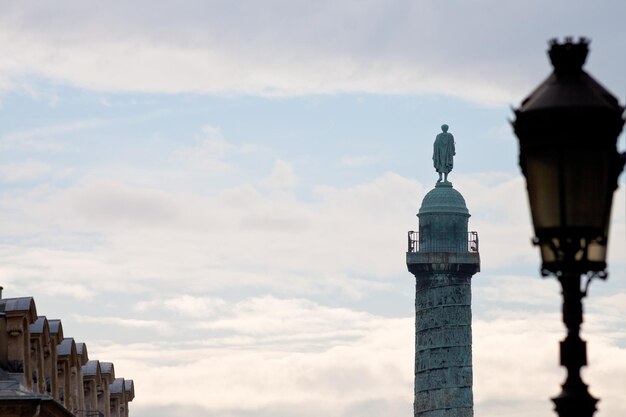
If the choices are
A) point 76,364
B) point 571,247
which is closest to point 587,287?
point 571,247

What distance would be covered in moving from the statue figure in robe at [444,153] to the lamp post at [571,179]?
317 ft

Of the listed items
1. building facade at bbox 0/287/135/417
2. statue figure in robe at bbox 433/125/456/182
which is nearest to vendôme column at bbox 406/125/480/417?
statue figure in robe at bbox 433/125/456/182

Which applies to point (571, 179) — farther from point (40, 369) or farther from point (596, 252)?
point (40, 369)

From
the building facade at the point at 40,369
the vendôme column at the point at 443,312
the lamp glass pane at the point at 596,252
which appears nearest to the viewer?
the lamp glass pane at the point at 596,252

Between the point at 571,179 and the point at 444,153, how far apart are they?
97623 millimetres

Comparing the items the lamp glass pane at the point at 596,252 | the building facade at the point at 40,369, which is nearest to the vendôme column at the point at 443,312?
the building facade at the point at 40,369

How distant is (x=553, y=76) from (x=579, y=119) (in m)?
0.35

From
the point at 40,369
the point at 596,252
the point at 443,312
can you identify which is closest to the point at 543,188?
the point at 596,252

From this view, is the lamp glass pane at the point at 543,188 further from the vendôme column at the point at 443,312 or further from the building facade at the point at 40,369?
the vendôme column at the point at 443,312

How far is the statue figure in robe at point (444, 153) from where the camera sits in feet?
352

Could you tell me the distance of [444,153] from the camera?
353ft

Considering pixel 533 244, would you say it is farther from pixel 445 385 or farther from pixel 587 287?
pixel 445 385

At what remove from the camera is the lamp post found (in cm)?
1032

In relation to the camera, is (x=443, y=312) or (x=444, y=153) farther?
(x=444, y=153)
